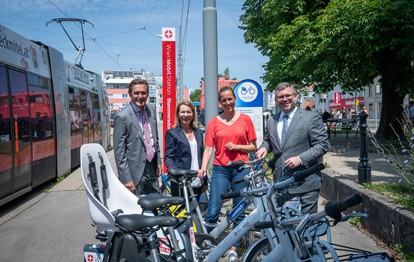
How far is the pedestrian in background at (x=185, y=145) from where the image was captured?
4441 millimetres

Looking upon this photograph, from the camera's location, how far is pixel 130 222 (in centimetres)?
250

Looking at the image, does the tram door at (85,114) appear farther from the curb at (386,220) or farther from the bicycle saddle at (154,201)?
the bicycle saddle at (154,201)

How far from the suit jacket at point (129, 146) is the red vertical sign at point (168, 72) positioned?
493 centimetres

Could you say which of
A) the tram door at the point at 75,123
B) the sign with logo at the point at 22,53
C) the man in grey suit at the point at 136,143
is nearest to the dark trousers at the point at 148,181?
the man in grey suit at the point at 136,143

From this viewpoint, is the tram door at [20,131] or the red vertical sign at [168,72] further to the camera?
the red vertical sign at [168,72]

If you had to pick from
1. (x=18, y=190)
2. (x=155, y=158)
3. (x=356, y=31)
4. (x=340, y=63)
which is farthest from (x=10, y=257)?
(x=340, y=63)

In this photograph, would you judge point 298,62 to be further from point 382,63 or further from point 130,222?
point 130,222

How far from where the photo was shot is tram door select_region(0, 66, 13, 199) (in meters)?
6.51

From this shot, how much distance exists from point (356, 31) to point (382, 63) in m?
3.24

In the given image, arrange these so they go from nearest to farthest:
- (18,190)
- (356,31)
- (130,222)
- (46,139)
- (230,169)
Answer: (130,222) < (230,169) < (18,190) < (46,139) < (356,31)

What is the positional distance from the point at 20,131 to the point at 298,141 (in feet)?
18.9

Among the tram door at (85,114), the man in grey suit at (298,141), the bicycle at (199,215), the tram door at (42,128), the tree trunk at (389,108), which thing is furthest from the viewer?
the tree trunk at (389,108)

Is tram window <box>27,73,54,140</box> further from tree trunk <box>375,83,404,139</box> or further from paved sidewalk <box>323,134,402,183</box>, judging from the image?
tree trunk <box>375,83,404,139</box>

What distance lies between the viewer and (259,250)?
289 cm
